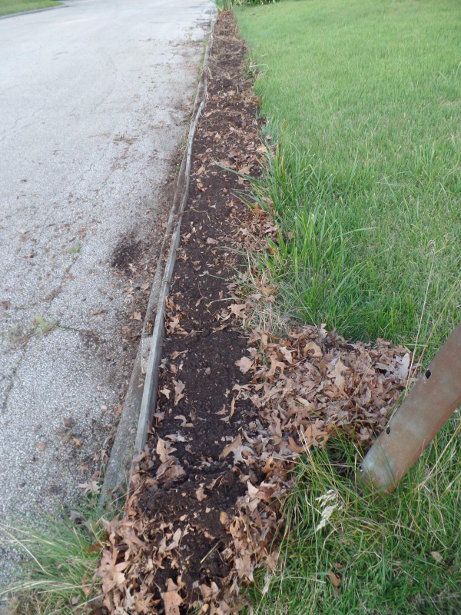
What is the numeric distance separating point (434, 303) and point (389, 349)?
0.51 metres

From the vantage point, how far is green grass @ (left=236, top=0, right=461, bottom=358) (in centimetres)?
299

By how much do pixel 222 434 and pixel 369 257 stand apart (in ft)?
5.57

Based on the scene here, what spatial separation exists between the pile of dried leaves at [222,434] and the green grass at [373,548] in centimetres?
10

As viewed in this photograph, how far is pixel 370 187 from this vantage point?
4.17m

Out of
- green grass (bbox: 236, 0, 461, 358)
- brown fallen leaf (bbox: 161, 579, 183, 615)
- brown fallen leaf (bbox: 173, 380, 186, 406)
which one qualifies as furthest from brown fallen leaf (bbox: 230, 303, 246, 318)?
brown fallen leaf (bbox: 161, 579, 183, 615)

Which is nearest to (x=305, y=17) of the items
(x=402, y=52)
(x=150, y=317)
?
(x=402, y=52)

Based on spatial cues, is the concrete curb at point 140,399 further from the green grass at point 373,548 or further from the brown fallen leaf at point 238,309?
the green grass at point 373,548

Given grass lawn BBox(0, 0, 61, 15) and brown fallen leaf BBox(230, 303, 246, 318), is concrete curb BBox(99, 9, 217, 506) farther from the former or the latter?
grass lawn BBox(0, 0, 61, 15)

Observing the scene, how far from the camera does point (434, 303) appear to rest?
2902 millimetres

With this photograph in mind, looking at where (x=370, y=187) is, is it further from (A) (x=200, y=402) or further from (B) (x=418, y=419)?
(B) (x=418, y=419)

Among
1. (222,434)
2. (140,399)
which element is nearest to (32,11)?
(140,399)

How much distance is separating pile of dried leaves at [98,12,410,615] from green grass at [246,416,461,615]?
0.10 meters

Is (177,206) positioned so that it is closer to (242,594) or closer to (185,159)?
(185,159)

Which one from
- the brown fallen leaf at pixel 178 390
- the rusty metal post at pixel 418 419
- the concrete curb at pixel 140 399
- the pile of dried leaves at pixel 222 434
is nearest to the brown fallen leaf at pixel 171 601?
the pile of dried leaves at pixel 222 434
